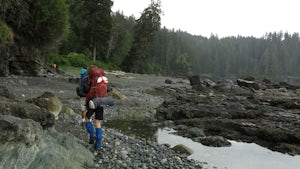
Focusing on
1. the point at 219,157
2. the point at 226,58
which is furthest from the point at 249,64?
the point at 219,157

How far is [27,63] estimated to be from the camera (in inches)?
923

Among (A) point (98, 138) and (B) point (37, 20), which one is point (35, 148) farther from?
(B) point (37, 20)

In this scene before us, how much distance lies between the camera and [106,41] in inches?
2218

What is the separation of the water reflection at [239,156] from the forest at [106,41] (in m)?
15.5

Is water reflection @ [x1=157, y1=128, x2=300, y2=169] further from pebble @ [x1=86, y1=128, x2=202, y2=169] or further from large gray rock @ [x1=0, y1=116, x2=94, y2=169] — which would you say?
large gray rock @ [x1=0, y1=116, x2=94, y2=169]

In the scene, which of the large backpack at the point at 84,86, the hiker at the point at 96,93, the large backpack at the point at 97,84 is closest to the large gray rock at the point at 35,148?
the hiker at the point at 96,93

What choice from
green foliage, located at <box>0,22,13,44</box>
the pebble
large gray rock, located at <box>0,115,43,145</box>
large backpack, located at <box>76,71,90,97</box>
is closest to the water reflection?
the pebble

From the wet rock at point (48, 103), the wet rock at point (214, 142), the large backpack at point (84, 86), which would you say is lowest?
the wet rock at point (214, 142)

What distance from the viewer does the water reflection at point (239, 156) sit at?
9.71 m

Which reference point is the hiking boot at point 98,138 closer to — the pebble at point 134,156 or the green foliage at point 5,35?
the pebble at point 134,156

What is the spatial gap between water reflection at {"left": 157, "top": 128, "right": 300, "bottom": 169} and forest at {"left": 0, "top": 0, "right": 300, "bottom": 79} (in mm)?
15457

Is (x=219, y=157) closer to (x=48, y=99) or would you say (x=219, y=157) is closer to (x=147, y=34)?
(x=48, y=99)

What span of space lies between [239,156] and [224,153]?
21.1 inches

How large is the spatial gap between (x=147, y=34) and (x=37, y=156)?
57978 millimetres
